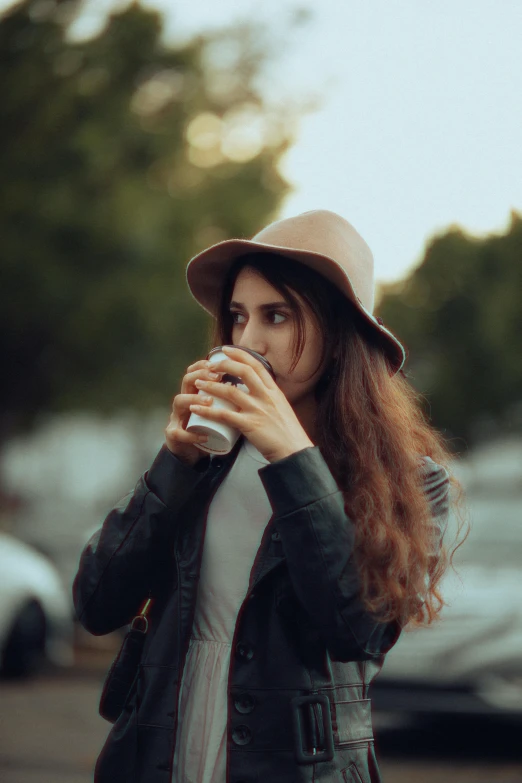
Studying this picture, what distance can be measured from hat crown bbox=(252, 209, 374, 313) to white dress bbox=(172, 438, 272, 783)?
0.43 m

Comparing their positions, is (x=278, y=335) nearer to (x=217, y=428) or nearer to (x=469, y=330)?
(x=217, y=428)

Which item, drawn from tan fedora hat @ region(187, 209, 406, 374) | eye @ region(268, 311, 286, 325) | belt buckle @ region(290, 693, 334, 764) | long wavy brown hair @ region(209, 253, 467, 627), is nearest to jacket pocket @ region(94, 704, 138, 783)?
belt buckle @ region(290, 693, 334, 764)

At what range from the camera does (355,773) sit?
2.01m

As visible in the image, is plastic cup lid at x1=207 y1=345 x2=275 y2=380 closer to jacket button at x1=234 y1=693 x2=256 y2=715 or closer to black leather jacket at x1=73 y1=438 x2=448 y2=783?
black leather jacket at x1=73 y1=438 x2=448 y2=783

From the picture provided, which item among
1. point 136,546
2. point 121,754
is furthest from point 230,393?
point 121,754

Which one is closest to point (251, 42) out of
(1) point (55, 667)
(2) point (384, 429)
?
(1) point (55, 667)

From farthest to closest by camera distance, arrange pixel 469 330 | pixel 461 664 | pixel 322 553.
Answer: pixel 469 330
pixel 461 664
pixel 322 553

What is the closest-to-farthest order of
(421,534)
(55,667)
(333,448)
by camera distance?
(421,534)
(333,448)
(55,667)

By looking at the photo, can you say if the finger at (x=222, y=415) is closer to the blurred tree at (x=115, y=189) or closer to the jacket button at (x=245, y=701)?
the jacket button at (x=245, y=701)

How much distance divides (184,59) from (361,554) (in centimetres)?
1809

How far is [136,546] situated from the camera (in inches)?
82.2

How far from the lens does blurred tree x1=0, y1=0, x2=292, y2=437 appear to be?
1684 cm

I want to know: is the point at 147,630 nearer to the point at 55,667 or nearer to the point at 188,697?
the point at 188,697

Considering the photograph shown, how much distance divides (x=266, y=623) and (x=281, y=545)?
0.15m
